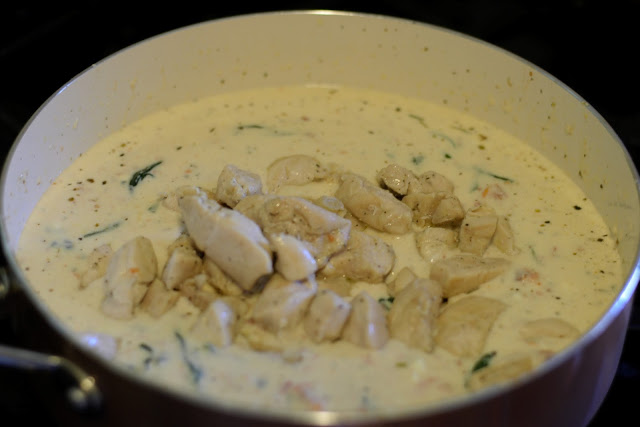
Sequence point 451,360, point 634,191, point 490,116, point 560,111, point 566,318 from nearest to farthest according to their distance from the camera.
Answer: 1. point 451,360
2. point 566,318
3. point 634,191
4. point 560,111
5. point 490,116

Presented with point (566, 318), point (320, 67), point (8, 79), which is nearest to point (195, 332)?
point (566, 318)

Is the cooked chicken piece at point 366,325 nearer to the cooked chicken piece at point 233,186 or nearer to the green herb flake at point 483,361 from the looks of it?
the green herb flake at point 483,361

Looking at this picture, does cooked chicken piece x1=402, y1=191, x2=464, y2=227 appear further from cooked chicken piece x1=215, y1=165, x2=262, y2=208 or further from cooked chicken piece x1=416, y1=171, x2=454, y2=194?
cooked chicken piece x1=215, y1=165, x2=262, y2=208

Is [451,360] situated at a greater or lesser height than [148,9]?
lesser

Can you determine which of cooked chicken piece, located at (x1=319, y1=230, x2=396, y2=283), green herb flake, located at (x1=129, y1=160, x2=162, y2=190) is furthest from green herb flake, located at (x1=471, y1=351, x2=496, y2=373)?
green herb flake, located at (x1=129, y1=160, x2=162, y2=190)

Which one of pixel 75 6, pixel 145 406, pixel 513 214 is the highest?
pixel 75 6

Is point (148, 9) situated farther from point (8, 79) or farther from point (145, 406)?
point (145, 406)

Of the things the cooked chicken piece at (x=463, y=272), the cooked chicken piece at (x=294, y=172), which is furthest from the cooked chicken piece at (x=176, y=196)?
the cooked chicken piece at (x=463, y=272)
